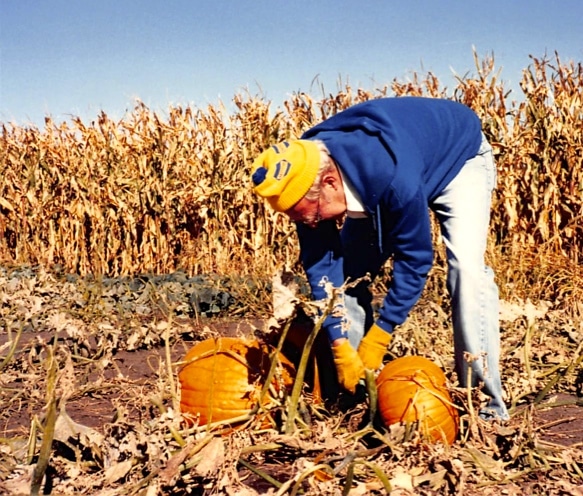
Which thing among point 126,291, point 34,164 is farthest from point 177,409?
point 34,164

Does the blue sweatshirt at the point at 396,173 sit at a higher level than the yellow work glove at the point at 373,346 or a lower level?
higher

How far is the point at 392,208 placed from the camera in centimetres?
288

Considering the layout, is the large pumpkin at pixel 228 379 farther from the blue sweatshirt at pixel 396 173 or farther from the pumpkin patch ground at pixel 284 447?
the blue sweatshirt at pixel 396 173

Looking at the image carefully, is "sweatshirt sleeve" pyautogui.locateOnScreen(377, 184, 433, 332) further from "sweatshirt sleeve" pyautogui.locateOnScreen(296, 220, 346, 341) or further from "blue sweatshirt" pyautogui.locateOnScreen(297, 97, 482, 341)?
"sweatshirt sleeve" pyautogui.locateOnScreen(296, 220, 346, 341)

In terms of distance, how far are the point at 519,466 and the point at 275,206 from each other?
4.76 ft

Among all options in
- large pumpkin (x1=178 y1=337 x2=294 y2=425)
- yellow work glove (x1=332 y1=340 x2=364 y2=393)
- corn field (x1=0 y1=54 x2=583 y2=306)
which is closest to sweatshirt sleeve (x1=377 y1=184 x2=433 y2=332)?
yellow work glove (x1=332 y1=340 x2=364 y2=393)

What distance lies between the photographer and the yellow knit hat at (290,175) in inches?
110

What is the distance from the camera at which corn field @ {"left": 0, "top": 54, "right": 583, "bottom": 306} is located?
7625mm

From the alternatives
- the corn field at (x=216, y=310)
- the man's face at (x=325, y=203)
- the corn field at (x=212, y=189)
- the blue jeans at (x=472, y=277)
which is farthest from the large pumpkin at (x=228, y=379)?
the corn field at (x=212, y=189)

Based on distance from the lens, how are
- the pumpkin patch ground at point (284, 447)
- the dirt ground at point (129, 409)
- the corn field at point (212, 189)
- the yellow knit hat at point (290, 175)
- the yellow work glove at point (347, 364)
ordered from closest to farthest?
the pumpkin patch ground at point (284, 447) → the yellow knit hat at point (290, 175) → the yellow work glove at point (347, 364) → the dirt ground at point (129, 409) → the corn field at point (212, 189)

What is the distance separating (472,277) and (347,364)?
71cm

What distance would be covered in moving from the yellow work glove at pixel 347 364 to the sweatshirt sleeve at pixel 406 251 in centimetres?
18

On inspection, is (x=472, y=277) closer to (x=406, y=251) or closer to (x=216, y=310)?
(x=406, y=251)

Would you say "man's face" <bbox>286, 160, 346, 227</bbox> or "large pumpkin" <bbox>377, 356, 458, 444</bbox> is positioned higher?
"man's face" <bbox>286, 160, 346, 227</bbox>
